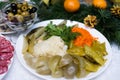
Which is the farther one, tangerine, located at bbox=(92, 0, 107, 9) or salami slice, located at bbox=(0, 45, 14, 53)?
tangerine, located at bbox=(92, 0, 107, 9)

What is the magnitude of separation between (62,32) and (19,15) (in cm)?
17

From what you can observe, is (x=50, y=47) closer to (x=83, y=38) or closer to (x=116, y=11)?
(x=83, y=38)

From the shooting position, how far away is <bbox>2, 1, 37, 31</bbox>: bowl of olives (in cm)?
79

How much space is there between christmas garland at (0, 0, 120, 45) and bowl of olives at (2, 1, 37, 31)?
13cm

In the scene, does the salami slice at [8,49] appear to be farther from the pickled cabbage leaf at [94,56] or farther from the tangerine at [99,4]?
the tangerine at [99,4]

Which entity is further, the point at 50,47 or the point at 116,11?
the point at 116,11

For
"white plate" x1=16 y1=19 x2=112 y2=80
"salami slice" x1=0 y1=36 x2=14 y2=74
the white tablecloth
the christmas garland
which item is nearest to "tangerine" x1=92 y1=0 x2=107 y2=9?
the christmas garland

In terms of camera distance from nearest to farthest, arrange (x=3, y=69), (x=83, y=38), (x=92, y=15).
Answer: (x=3, y=69) → (x=83, y=38) → (x=92, y=15)

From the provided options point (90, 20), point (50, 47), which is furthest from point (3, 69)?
point (90, 20)

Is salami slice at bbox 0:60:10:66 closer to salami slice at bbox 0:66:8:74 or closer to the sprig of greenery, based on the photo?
salami slice at bbox 0:66:8:74

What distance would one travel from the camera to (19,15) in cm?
79

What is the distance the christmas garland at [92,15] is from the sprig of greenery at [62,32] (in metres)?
0.10

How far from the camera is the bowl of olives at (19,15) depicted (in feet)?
2.60

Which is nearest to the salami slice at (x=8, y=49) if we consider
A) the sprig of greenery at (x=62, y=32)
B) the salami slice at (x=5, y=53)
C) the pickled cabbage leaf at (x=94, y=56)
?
the salami slice at (x=5, y=53)
